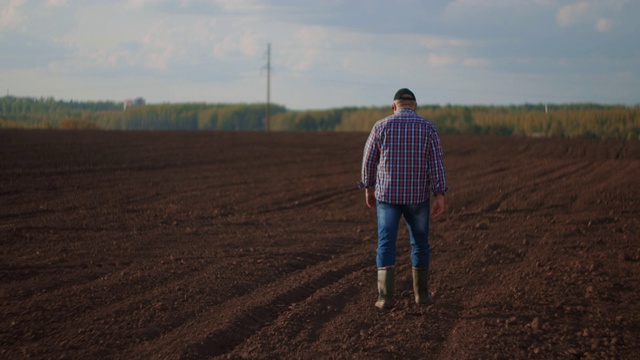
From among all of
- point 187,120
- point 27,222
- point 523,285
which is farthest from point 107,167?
point 187,120

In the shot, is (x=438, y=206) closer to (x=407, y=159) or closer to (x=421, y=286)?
(x=407, y=159)

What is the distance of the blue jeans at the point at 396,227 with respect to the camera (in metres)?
6.63

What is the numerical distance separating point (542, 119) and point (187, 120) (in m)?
36.2

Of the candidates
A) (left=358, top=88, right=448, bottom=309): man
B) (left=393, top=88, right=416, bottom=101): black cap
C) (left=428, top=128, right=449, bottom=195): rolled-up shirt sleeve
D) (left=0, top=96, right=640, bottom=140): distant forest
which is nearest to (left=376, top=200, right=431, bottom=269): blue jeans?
(left=358, top=88, right=448, bottom=309): man

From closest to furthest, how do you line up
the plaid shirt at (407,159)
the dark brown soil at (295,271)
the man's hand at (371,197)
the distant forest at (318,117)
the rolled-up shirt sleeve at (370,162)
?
1. the dark brown soil at (295,271)
2. the plaid shirt at (407,159)
3. the rolled-up shirt sleeve at (370,162)
4. the man's hand at (371,197)
5. the distant forest at (318,117)

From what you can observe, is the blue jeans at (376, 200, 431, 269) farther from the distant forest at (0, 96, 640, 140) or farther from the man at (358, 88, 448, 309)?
the distant forest at (0, 96, 640, 140)

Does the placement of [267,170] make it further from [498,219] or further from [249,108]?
[249,108]

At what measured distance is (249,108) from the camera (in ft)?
252

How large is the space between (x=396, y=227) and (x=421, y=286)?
2.15 ft

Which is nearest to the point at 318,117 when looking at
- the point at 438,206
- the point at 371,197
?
the point at 371,197

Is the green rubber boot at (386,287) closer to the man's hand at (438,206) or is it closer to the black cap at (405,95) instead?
the man's hand at (438,206)

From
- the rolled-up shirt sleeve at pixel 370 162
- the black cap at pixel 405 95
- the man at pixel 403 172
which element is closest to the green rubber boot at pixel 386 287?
the man at pixel 403 172

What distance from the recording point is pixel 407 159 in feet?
21.6

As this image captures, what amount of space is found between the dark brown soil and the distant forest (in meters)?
14.0
